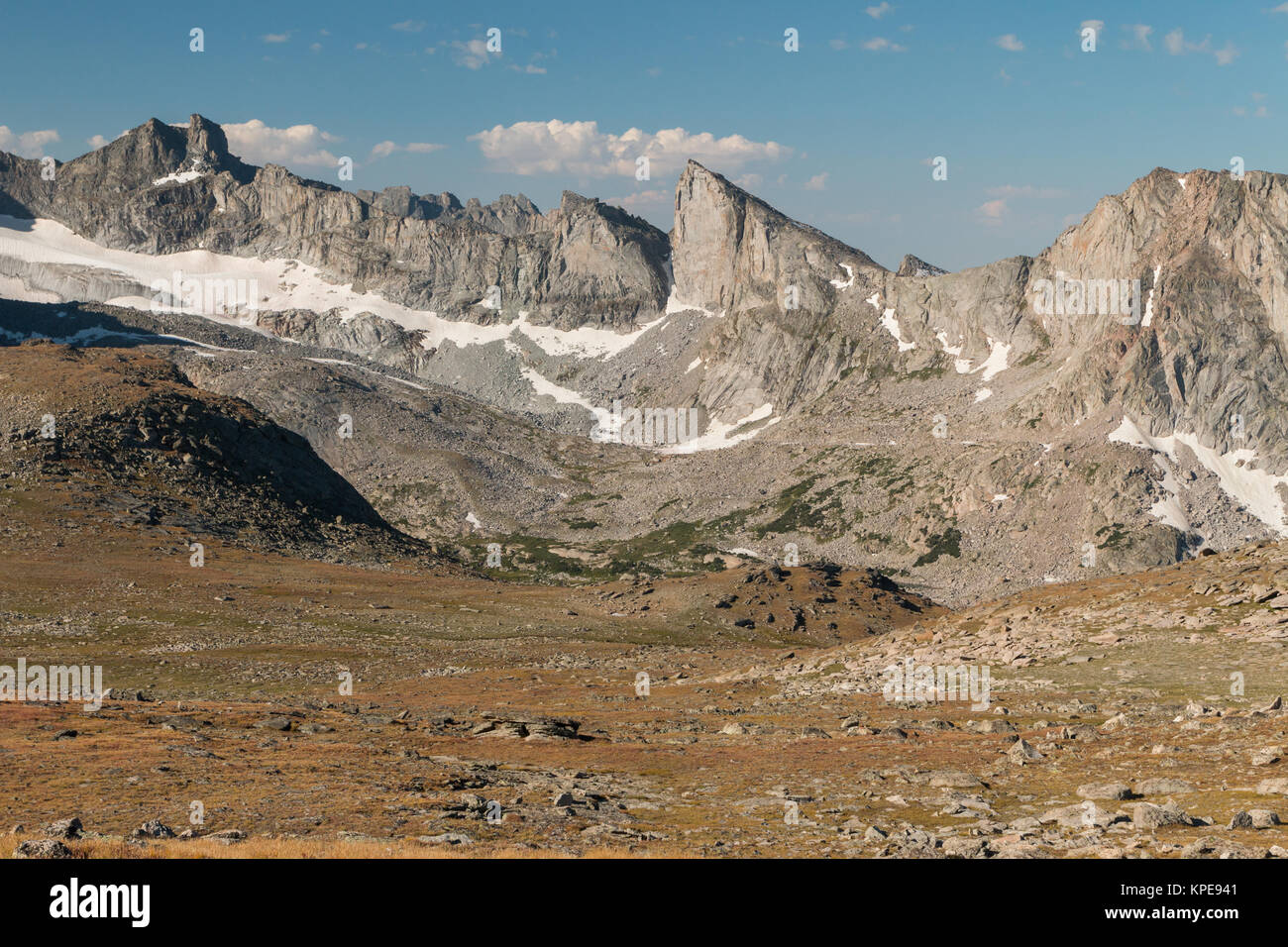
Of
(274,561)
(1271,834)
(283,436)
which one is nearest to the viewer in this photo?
(1271,834)
